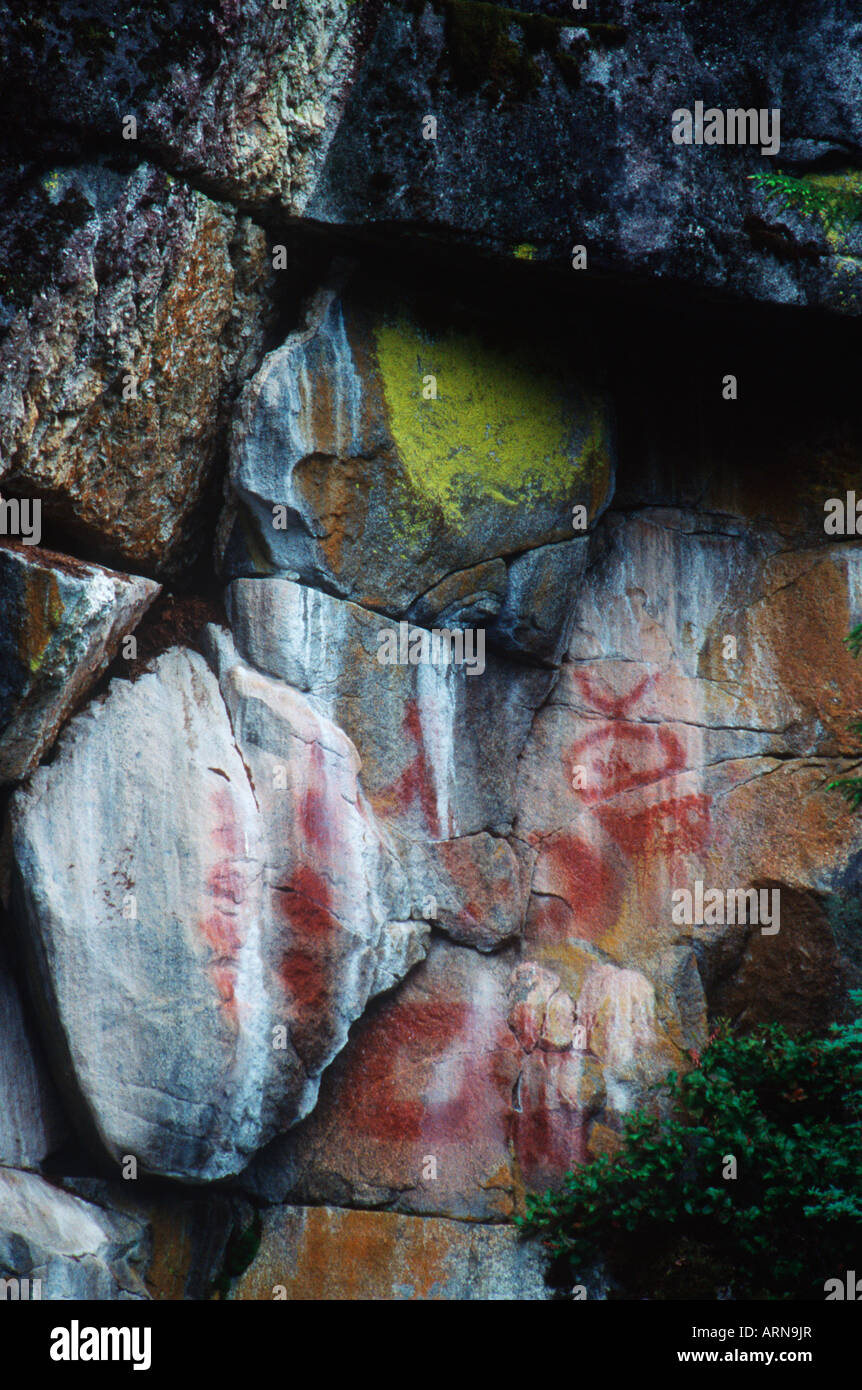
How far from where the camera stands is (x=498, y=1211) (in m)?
8.09

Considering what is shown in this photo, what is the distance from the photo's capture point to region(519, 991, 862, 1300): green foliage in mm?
7359

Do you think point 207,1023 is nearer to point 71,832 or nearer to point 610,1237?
point 71,832

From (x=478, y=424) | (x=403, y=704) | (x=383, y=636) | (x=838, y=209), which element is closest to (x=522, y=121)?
(x=478, y=424)

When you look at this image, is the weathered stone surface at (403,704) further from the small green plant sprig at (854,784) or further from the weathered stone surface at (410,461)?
the small green plant sprig at (854,784)

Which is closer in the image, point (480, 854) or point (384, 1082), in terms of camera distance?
point (384, 1082)

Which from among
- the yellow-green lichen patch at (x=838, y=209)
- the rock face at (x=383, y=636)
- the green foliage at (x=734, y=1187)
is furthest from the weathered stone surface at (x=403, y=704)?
the yellow-green lichen patch at (x=838, y=209)

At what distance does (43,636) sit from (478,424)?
136 inches

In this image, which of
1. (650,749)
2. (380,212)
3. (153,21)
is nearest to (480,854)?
(650,749)

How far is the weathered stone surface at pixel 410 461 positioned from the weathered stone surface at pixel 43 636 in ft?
4.35

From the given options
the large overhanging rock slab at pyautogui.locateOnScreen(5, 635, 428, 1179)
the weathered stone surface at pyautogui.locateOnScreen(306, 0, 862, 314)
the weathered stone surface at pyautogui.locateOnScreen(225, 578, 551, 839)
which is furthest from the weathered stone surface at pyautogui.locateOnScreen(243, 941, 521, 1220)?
the weathered stone surface at pyautogui.locateOnScreen(306, 0, 862, 314)

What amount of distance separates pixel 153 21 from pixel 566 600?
4695 mm

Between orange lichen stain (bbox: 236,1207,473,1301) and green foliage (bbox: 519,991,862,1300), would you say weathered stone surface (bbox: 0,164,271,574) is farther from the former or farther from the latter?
green foliage (bbox: 519,991,862,1300)

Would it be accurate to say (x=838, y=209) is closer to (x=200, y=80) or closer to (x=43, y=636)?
(x=200, y=80)

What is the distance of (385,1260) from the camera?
26.0ft
